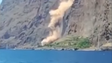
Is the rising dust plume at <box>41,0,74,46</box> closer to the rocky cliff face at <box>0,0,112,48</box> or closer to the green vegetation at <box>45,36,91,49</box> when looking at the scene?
the rocky cliff face at <box>0,0,112,48</box>

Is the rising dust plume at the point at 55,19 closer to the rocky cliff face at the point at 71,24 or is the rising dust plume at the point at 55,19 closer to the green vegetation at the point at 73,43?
the rocky cliff face at the point at 71,24

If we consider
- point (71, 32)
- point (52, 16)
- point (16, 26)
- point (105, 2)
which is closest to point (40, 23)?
point (52, 16)

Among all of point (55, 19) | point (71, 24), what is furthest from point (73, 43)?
point (55, 19)

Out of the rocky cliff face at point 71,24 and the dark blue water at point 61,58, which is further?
the rocky cliff face at point 71,24

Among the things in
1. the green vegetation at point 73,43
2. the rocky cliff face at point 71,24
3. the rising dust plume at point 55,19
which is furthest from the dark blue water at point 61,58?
the rising dust plume at point 55,19

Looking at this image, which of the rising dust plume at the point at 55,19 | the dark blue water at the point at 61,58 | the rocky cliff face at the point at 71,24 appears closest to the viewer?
the dark blue water at the point at 61,58

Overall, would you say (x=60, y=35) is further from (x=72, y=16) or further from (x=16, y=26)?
(x=16, y=26)

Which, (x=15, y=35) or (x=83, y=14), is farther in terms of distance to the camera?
(x=15, y=35)
